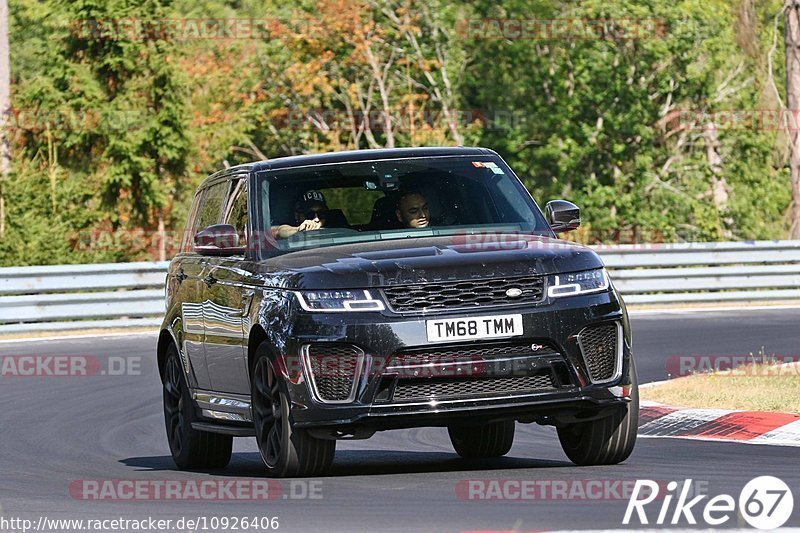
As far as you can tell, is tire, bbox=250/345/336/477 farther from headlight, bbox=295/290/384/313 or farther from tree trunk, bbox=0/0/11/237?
tree trunk, bbox=0/0/11/237

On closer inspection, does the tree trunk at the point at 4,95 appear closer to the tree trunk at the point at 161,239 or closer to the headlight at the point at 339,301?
the tree trunk at the point at 161,239

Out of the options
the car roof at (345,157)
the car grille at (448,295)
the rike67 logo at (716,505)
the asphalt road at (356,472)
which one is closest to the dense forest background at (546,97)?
the asphalt road at (356,472)

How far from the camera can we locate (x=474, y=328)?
8719 mm

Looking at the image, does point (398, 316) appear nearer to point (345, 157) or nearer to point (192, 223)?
point (345, 157)

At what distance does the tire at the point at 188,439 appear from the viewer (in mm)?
10992

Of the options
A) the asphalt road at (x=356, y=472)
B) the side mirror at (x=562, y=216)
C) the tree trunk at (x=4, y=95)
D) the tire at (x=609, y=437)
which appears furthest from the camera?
the tree trunk at (x=4, y=95)

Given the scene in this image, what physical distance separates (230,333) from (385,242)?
1.04 meters

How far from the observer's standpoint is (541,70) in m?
44.1

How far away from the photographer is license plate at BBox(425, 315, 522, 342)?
8695 mm

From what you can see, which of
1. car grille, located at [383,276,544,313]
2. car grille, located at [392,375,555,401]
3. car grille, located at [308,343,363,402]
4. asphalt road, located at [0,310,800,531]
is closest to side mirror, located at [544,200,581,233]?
asphalt road, located at [0,310,800,531]

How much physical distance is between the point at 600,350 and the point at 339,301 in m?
1.39

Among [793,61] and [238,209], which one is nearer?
[238,209]

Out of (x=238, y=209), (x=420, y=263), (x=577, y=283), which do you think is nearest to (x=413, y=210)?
(x=238, y=209)

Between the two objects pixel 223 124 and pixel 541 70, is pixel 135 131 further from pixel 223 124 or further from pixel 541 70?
pixel 541 70
